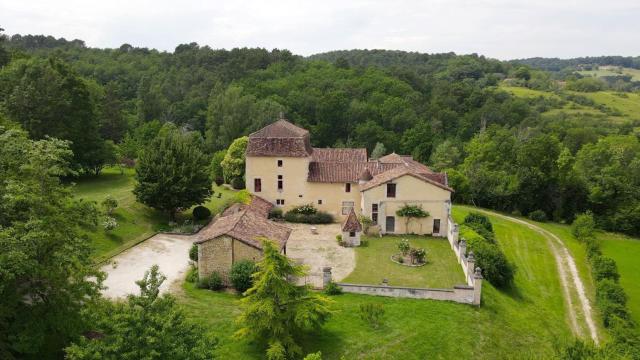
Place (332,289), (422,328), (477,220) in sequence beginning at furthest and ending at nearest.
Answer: (477,220) → (332,289) → (422,328)

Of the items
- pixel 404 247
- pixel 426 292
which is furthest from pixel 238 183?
pixel 426 292

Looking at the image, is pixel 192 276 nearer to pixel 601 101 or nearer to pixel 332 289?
pixel 332 289

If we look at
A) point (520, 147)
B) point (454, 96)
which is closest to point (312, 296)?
point (520, 147)

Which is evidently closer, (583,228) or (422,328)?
(422,328)

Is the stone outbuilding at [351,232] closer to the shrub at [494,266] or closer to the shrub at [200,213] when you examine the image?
the shrub at [494,266]

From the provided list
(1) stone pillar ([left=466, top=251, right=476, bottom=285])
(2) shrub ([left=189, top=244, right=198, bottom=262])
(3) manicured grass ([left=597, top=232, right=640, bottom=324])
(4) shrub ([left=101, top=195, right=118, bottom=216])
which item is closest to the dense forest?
(3) manicured grass ([left=597, top=232, right=640, bottom=324])

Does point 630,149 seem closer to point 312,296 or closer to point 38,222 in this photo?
point 312,296

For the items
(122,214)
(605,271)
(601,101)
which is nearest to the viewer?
(122,214)

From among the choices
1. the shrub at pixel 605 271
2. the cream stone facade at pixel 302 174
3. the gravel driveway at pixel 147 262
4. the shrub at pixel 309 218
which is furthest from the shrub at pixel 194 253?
the shrub at pixel 605 271
